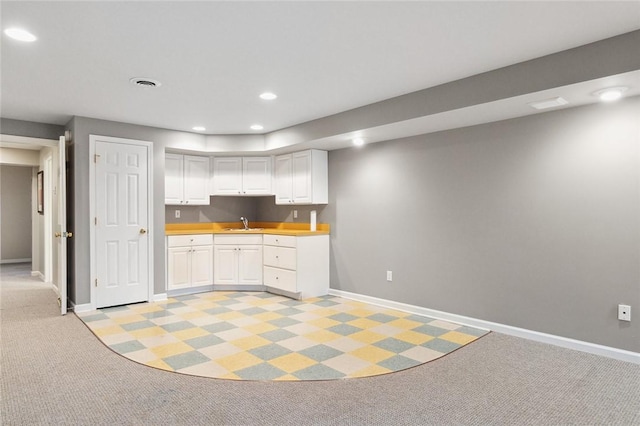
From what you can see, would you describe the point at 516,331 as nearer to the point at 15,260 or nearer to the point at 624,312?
the point at 624,312

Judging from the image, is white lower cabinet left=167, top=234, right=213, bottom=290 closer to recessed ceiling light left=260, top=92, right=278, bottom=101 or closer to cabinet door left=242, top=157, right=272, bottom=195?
cabinet door left=242, top=157, right=272, bottom=195

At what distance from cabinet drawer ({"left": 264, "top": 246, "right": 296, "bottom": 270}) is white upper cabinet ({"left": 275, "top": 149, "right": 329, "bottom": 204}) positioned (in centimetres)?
76

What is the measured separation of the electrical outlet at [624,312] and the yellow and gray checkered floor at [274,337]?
1.17m

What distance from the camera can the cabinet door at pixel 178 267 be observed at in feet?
18.1

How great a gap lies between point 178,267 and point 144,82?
290 centimetres

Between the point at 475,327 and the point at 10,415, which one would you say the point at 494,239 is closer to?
the point at 475,327

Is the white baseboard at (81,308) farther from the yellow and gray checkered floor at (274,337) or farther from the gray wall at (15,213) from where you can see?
the gray wall at (15,213)

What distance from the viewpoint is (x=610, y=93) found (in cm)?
299

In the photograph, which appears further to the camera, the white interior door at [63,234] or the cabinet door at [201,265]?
the cabinet door at [201,265]

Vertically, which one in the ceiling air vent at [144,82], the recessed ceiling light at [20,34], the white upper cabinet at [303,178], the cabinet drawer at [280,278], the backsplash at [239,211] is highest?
the recessed ceiling light at [20,34]

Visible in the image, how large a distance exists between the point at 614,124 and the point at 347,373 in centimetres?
300

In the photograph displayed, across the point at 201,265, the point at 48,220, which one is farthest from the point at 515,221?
the point at 48,220

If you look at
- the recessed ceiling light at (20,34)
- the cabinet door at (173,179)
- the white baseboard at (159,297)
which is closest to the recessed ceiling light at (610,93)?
the recessed ceiling light at (20,34)

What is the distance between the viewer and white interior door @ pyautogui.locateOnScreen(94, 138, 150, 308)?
4883 millimetres
